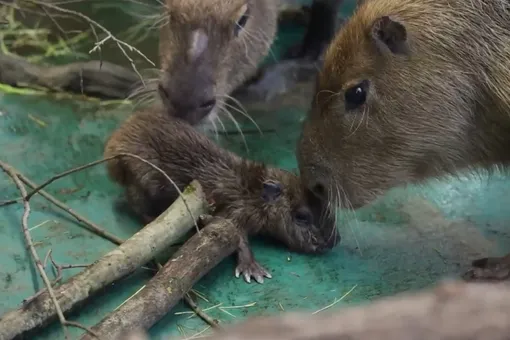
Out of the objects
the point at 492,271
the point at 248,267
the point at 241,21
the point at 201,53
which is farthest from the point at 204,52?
the point at 492,271

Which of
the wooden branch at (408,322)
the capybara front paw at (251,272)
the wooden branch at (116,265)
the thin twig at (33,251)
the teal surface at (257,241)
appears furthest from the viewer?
the capybara front paw at (251,272)

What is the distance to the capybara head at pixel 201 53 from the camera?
129 inches

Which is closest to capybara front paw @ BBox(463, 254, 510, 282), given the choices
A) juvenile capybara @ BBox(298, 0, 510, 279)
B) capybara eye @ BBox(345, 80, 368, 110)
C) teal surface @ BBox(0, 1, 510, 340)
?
juvenile capybara @ BBox(298, 0, 510, 279)

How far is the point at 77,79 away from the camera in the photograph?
4.23 m

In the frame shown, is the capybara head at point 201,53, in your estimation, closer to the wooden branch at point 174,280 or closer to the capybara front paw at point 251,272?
the wooden branch at point 174,280

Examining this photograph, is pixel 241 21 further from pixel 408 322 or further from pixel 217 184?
pixel 408 322

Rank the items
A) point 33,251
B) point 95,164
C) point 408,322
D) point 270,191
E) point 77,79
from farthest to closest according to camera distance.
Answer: point 77,79
point 270,191
point 95,164
point 33,251
point 408,322

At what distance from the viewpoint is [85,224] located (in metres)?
3.22

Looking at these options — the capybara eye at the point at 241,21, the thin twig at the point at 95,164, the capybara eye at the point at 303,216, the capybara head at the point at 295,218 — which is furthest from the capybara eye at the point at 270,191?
the capybara eye at the point at 241,21

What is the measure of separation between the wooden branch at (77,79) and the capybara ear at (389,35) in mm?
1888

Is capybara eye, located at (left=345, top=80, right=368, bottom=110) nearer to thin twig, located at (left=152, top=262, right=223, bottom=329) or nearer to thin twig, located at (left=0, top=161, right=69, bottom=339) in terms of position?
thin twig, located at (left=152, top=262, right=223, bottom=329)

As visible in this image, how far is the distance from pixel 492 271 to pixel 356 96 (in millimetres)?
837

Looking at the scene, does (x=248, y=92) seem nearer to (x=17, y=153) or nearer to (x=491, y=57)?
(x=17, y=153)

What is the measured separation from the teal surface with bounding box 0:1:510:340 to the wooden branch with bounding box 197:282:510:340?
195cm
